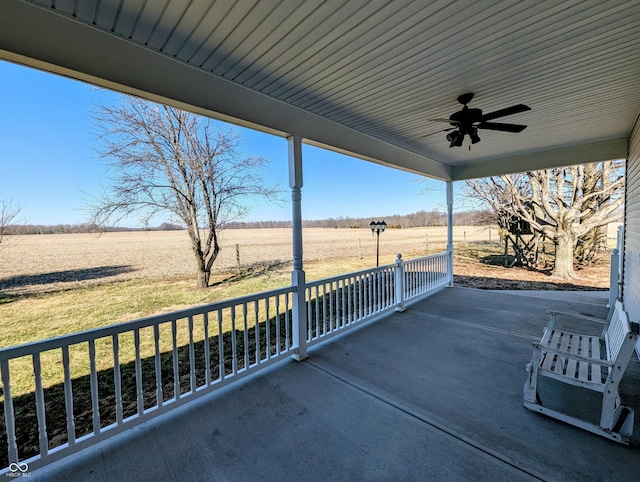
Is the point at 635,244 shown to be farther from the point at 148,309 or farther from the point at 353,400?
the point at 148,309

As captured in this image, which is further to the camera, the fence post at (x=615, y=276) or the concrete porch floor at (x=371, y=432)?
the fence post at (x=615, y=276)

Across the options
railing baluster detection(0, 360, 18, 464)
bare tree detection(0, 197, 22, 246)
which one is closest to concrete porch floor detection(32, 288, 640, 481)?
railing baluster detection(0, 360, 18, 464)

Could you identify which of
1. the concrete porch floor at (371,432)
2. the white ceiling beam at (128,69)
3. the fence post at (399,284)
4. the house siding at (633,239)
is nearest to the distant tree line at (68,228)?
the white ceiling beam at (128,69)

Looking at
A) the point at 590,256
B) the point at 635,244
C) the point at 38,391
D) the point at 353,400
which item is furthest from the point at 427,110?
the point at 590,256

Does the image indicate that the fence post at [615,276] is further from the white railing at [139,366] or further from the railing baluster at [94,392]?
the railing baluster at [94,392]

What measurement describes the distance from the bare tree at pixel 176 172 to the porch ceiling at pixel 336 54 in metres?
4.85

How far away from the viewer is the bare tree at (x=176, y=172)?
20.7 ft

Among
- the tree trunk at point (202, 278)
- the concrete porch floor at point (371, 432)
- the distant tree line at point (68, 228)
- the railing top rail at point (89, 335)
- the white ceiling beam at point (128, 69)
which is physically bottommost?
the concrete porch floor at point (371, 432)

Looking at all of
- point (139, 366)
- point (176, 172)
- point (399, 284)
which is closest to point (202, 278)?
point (176, 172)

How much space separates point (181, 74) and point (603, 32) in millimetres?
3082

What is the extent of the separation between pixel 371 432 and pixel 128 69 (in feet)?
10.1

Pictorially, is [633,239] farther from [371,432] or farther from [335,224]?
[335,224]

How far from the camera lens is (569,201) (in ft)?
25.4

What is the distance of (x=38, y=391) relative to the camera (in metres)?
1.59
